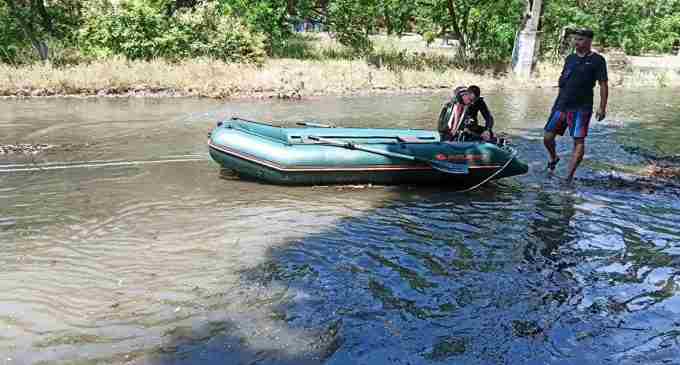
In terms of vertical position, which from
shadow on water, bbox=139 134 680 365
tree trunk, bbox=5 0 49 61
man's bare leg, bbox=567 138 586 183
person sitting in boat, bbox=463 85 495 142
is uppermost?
tree trunk, bbox=5 0 49 61

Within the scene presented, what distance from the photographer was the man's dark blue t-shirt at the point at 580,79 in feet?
22.9

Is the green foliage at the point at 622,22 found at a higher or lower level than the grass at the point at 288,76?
higher

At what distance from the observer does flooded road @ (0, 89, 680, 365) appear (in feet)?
12.6

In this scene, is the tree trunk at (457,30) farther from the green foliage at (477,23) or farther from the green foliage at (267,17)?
the green foliage at (267,17)

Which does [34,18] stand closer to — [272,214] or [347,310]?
[272,214]

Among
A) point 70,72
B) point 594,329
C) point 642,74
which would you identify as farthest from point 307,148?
point 642,74

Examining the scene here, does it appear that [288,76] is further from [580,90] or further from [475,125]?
[580,90]

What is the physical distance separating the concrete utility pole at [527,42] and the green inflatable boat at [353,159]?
12.9m

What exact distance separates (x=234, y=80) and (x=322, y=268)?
11680 millimetres

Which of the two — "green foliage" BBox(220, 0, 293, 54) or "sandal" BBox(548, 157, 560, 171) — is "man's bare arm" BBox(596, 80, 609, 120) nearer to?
"sandal" BBox(548, 157, 560, 171)

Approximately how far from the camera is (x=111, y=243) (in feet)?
17.5

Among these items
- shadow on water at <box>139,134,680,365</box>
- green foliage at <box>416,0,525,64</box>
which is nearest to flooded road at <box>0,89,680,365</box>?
shadow on water at <box>139,134,680,365</box>

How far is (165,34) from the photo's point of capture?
674 inches

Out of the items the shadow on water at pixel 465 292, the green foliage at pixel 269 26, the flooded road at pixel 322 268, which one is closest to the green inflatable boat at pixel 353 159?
the flooded road at pixel 322 268
